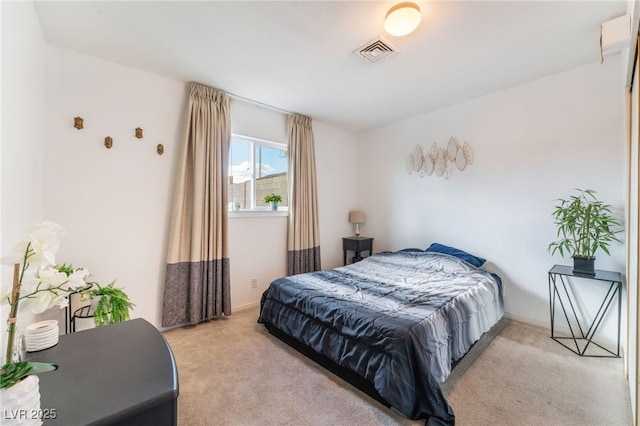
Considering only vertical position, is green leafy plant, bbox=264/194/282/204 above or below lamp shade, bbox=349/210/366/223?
above

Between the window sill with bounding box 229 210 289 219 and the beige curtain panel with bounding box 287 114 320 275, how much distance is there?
127 mm

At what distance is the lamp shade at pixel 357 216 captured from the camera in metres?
4.48

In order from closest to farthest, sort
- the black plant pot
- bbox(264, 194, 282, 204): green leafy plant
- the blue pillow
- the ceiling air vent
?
the ceiling air vent → the black plant pot → the blue pillow → bbox(264, 194, 282, 204): green leafy plant

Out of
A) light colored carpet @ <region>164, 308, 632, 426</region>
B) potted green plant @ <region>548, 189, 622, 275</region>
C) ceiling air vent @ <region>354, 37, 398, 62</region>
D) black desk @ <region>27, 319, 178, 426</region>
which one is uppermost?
ceiling air vent @ <region>354, 37, 398, 62</region>

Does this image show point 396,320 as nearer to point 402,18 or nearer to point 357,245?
point 402,18

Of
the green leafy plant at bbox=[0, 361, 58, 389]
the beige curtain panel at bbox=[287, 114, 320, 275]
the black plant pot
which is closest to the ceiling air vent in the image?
the beige curtain panel at bbox=[287, 114, 320, 275]

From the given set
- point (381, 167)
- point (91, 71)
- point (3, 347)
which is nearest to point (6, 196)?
point (3, 347)

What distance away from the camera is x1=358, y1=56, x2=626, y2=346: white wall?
2451 mm

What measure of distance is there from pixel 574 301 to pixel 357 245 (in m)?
2.54

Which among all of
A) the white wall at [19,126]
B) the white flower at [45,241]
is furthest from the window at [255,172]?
the white flower at [45,241]

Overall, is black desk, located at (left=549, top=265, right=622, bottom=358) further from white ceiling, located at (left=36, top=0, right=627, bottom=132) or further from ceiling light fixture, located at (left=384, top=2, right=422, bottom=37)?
ceiling light fixture, located at (left=384, top=2, right=422, bottom=37)

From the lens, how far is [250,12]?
6.03 feet

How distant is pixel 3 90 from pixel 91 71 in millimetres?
1505

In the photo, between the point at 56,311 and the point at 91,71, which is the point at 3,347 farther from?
the point at 91,71
